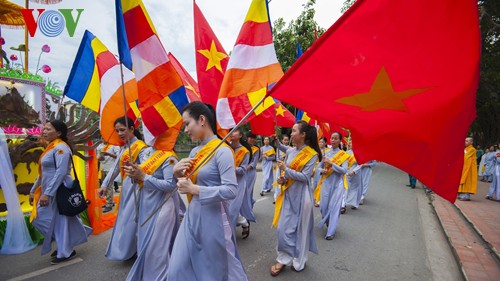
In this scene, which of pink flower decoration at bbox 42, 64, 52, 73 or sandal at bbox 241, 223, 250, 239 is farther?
pink flower decoration at bbox 42, 64, 52, 73

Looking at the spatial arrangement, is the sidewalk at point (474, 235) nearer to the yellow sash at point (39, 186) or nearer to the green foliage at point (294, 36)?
the yellow sash at point (39, 186)

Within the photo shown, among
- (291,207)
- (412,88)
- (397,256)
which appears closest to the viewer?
(412,88)

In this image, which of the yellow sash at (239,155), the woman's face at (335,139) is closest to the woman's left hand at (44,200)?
the yellow sash at (239,155)

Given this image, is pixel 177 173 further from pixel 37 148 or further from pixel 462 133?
pixel 37 148

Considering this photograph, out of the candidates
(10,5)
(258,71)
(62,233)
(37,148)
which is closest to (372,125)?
(258,71)

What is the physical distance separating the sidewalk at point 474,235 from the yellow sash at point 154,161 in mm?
3680

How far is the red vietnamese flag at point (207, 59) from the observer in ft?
12.0

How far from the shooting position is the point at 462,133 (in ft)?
5.47

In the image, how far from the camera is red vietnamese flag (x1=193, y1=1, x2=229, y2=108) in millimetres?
3658

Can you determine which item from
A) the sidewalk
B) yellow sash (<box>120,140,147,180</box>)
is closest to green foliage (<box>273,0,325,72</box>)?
the sidewalk

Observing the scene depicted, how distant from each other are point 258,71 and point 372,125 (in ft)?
5.48

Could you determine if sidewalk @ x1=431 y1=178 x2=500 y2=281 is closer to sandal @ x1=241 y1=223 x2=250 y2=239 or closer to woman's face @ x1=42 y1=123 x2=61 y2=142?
sandal @ x1=241 y1=223 x2=250 y2=239

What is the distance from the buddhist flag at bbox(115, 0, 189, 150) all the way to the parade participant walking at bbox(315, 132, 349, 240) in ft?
9.54

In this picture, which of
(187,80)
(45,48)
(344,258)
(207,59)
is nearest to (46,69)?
(45,48)
